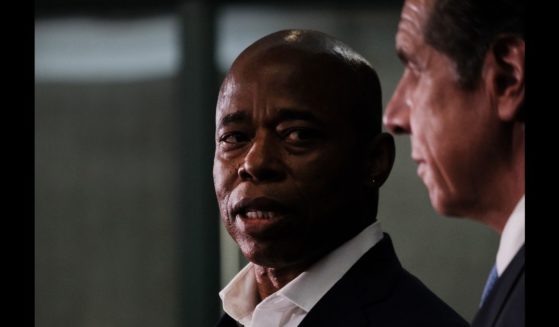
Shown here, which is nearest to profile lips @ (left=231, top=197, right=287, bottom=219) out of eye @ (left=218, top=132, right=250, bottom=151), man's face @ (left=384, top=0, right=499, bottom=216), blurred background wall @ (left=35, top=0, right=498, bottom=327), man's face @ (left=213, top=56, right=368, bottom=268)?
man's face @ (left=213, top=56, right=368, bottom=268)

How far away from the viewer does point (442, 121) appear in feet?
5.53

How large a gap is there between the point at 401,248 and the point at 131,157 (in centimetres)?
124

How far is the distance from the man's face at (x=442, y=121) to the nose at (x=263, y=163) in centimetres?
26

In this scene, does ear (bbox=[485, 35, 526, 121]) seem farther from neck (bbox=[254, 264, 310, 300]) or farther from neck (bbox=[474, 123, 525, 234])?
neck (bbox=[254, 264, 310, 300])

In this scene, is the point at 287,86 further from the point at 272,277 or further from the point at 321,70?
the point at 272,277

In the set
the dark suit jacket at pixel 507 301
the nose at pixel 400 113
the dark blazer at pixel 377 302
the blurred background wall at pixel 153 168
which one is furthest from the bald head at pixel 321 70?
the blurred background wall at pixel 153 168

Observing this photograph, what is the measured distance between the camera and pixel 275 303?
1.67 m

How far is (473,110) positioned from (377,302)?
12.5 inches

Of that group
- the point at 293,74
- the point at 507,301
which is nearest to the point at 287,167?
the point at 293,74

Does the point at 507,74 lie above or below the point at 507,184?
above

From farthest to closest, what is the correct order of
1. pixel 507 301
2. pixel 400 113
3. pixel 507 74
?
1. pixel 400 113
2. pixel 507 74
3. pixel 507 301

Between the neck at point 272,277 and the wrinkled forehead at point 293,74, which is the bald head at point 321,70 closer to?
the wrinkled forehead at point 293,74

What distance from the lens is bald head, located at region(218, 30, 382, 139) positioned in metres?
1.64
